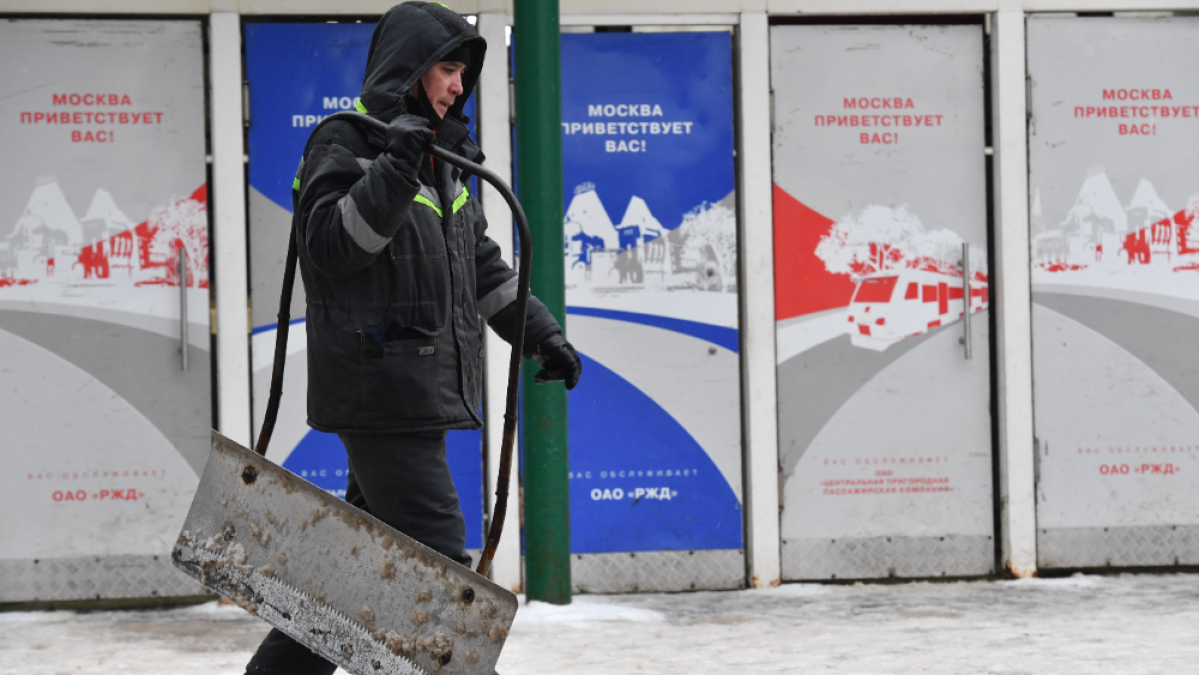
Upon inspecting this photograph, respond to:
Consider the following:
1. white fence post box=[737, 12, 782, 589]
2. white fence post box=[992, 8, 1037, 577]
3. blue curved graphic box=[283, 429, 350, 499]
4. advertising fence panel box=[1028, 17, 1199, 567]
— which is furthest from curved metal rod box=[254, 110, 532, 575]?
advertising fence panel box=[1028, 17, 1199, 567]

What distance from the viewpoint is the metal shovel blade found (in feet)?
7.21

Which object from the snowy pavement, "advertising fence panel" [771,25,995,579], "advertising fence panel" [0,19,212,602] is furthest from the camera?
"advertising fence panel" [771,25,995,579]

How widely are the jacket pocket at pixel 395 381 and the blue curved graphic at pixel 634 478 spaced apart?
8.69 feet

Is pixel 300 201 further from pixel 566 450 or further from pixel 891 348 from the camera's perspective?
pixel 891 348

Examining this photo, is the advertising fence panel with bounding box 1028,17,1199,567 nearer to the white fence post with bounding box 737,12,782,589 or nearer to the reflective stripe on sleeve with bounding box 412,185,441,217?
the white fence post with bounding box 737,12,782,589

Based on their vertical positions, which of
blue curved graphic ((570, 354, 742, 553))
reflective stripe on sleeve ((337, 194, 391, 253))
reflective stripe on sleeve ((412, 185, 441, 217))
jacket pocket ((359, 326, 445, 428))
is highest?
reflective stripe on sleeve ((412, 185, 441, 217))

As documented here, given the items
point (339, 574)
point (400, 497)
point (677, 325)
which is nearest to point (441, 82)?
point (400, 497)

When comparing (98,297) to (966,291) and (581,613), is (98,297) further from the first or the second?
(966,291)

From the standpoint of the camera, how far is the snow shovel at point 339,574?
220 cm

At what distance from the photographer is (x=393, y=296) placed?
2.40m

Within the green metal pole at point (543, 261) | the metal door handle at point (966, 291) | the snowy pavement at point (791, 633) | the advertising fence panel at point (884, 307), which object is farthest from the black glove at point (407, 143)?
the metal door handle at point (966, 291)

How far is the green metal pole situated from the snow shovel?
230 centimetres

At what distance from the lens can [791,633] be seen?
167 inches

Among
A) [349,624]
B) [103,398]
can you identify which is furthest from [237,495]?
[103,398]
